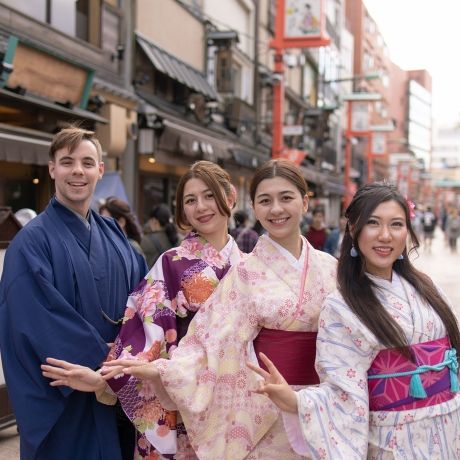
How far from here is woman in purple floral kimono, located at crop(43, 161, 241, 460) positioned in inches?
93.6

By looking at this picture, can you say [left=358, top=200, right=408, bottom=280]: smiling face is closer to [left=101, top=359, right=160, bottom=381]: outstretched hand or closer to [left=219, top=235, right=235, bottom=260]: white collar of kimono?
[left=219, top=235, right=235, bottom=260]: white collar of kimono

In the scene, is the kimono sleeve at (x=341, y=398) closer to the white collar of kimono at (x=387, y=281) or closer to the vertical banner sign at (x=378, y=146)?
the white collar of kimono at (x=387, y=281)

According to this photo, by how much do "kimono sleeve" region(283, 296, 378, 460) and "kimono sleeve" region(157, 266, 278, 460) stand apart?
0.32m

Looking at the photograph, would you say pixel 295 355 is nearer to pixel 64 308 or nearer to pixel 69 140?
pixel 64 308

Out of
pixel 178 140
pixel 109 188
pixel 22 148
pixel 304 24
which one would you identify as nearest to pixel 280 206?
pixel 22 148

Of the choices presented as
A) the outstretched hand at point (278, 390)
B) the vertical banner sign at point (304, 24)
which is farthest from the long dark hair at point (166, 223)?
the vertical banner sign at point (304, 24)

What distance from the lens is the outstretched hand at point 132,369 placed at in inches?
87.7

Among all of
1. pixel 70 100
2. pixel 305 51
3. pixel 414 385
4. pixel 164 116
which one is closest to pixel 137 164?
pixel 164 116

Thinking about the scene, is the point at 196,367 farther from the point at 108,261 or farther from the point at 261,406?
the point at 108,261

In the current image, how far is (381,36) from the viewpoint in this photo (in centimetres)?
5522

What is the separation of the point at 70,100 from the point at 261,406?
688 centimetres

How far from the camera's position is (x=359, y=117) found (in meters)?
28.3

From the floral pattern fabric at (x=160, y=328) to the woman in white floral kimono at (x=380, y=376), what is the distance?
1.87 ft

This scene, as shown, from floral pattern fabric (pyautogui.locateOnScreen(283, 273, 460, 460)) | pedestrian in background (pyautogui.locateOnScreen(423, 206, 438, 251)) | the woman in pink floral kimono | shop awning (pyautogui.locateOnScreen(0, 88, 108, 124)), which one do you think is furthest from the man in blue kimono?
pedestrian in background (pyautogui.locateOnScreen(423, 206, 438, 251))
